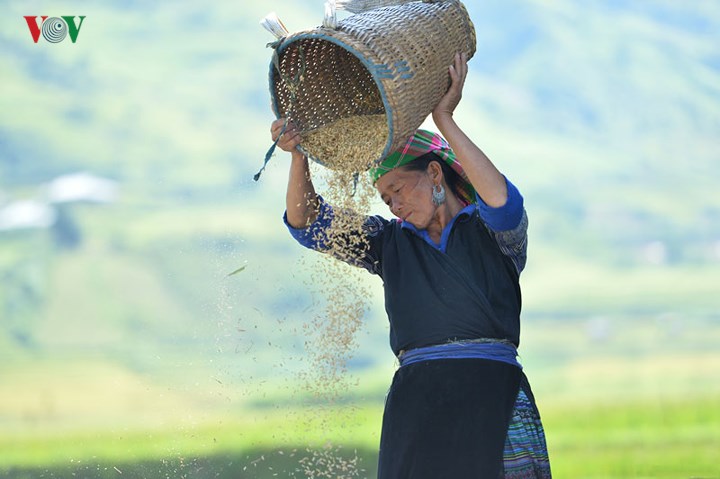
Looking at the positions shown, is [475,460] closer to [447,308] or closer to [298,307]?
[447,308]

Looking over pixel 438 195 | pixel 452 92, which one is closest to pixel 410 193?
pixel 438 195

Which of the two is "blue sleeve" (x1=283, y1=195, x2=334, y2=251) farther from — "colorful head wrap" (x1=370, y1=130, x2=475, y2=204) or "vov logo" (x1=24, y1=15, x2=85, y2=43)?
"vov logo" (x1=24, y1=15, x2=85, y2=43)

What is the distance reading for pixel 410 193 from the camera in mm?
2645

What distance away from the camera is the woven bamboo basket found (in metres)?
2.33

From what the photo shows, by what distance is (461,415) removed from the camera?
2447 mm

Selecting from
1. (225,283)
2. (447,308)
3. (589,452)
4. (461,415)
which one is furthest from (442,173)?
(589,452)

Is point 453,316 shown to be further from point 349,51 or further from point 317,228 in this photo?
point 349,51

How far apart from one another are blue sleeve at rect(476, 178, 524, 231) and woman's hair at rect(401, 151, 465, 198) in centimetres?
26

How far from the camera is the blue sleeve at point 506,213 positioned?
2426 millimetres

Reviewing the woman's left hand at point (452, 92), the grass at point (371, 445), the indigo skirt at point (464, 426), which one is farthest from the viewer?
the grass at point (371, 445)

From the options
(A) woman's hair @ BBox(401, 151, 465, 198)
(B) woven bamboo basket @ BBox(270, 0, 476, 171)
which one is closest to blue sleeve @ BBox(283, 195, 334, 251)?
(B) woven bamboo basket @ BBox(270, 0, 476, 171)

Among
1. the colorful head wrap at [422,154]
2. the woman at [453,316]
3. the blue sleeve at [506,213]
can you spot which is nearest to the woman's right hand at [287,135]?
the woman at [453,316]

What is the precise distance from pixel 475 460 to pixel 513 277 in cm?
51

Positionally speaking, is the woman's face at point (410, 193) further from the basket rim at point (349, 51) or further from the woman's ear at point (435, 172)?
the basket rim at point (349, 51)
